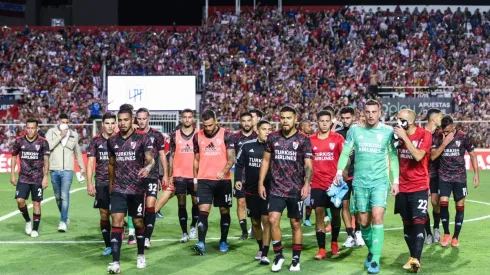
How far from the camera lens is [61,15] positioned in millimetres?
53781

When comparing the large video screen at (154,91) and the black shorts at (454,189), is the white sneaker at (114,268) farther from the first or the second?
the large video screen at (154,91)

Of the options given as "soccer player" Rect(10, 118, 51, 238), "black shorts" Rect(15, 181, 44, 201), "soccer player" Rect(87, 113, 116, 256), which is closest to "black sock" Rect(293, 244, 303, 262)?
"soccer player" Rect(87, 113, 116, 256)

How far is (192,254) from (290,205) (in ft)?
7.73

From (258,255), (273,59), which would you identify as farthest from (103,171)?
(273,59)

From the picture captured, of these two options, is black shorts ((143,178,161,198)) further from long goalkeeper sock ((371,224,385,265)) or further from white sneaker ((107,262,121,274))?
long goalkeeper sock ((371,224,385,265))

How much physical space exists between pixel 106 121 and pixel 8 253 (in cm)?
283

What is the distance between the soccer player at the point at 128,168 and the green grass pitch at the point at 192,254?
3.04ft

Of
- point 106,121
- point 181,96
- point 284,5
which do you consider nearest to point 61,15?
point 284,5

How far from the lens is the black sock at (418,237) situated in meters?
12.1

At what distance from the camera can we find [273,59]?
144 ft

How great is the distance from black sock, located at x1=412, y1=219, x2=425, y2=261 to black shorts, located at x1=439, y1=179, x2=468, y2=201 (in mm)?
2643

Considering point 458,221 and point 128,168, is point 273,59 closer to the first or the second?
point 458,221

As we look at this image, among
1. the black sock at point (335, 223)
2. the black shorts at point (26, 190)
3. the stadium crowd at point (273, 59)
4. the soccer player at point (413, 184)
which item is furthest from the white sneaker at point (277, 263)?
the stadium crowd at point (273, 59)

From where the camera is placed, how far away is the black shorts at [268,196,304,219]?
12219mm
